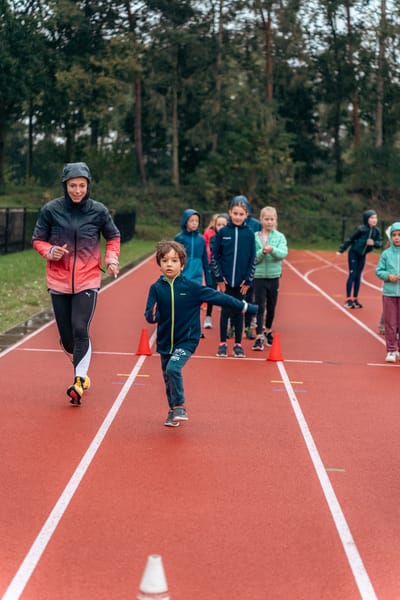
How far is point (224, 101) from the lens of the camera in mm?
60969

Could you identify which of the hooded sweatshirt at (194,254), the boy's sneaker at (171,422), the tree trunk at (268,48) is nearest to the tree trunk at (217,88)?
the tree trunk at (268,48)

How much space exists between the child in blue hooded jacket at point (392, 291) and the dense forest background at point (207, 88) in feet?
140

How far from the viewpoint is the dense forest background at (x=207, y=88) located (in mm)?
57625

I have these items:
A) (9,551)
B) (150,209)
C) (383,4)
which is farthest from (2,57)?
(9,551)

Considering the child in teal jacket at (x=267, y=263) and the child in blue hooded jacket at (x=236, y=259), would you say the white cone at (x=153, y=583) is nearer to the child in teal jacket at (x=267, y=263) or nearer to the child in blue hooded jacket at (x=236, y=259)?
the child in blue hooded jacket at (x=236, y=259)

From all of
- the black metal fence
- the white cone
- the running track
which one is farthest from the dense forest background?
the white cone

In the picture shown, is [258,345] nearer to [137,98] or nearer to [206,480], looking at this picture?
[206,480]

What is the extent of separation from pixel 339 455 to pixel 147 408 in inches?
85.3

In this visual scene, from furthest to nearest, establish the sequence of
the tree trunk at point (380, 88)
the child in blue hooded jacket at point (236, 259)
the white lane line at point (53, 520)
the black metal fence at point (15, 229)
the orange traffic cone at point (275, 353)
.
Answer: the tree trunk at point (380, 88)
the black metal fence at point (15, 229)
the child in blue hooded jacket at point (236, 259)
the orange traffic cone at point (275, 353)
the white lane line at point (53, 520)

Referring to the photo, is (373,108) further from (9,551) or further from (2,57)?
(9,551)

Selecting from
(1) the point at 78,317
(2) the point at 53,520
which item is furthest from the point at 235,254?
(2) the point at 53,520

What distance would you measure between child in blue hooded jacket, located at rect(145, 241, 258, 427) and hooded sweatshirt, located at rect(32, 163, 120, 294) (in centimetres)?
78

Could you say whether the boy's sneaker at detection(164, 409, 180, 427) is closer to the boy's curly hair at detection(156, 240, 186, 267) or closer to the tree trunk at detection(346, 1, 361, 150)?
the boy's curly hair at detection(156, 240, 186, 267)

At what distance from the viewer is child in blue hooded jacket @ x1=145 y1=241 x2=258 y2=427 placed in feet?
26.1
